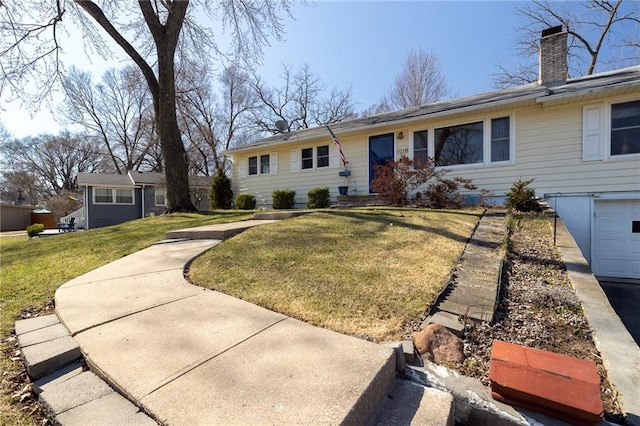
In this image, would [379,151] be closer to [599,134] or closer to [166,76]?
[599,134]

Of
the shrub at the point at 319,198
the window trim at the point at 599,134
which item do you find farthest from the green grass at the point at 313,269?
the shrub at the point at 319,198

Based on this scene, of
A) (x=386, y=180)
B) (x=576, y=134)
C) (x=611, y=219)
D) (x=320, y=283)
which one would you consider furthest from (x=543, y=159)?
(x=320, y=283)

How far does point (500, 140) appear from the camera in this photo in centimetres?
859

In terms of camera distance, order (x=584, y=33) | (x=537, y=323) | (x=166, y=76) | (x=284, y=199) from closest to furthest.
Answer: (x=537, y=323), (x=166, y=76), (x=284, y=199), (x=584, y=33)

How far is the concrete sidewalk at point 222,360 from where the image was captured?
1343 mm

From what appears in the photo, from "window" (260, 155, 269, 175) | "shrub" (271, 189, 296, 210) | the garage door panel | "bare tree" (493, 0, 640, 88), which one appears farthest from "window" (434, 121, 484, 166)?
"bare tree" (493, 0, 640, 88)

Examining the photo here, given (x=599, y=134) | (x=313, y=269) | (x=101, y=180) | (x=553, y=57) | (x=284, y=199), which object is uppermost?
(x=553, y=57)

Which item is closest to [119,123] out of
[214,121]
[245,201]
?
[214,121]

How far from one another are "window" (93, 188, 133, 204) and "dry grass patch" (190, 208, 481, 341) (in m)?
20.5

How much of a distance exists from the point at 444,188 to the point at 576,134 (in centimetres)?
336

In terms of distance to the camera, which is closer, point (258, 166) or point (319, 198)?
point (319, 198)

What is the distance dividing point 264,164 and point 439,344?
12.6m

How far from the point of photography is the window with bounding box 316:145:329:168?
11.9 metres

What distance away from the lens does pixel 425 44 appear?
20.1 metres
